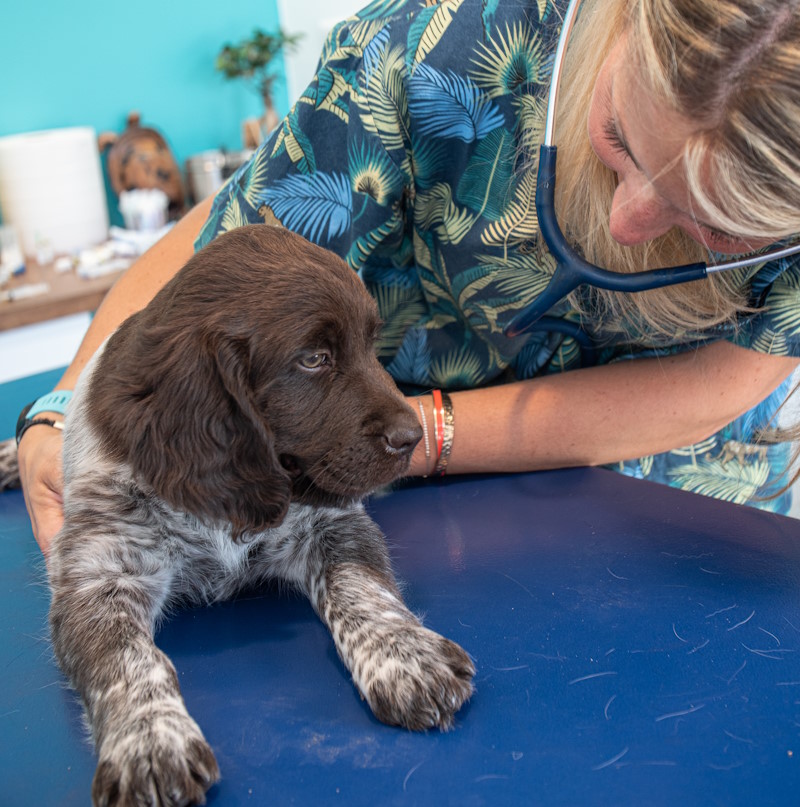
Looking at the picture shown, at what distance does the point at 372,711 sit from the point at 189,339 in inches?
25.8

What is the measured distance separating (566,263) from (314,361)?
494mm

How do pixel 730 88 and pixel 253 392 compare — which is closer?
pixel 730 88

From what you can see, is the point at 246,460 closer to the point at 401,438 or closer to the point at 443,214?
the point at 401,438

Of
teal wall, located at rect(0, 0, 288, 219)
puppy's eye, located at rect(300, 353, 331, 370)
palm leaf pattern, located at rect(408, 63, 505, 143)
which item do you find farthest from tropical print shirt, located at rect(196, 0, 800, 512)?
teal wall, located at rect(0, 0, 288, 219)

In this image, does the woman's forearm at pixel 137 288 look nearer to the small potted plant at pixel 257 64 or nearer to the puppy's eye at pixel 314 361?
the puppy's eye at pixel 314 361

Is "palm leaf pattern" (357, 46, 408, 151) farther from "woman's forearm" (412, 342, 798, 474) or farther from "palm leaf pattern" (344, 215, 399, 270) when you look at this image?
"woman's forearm" (412, 342, 798, 474)

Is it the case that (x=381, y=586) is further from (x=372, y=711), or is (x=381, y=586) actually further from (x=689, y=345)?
(x=689, y=345)

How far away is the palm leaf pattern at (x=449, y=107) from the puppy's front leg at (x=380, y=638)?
0.85m

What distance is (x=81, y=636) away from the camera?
130cm

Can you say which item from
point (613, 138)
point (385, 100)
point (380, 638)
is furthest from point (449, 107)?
point (380, 638)

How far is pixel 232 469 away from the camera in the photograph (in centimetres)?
136

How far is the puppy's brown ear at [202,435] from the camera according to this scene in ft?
4.42

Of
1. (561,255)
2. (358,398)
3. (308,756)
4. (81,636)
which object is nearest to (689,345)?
(561,255)

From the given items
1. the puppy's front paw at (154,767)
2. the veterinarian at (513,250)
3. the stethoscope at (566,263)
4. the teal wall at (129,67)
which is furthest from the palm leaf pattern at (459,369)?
the teal wall at (129,67)
